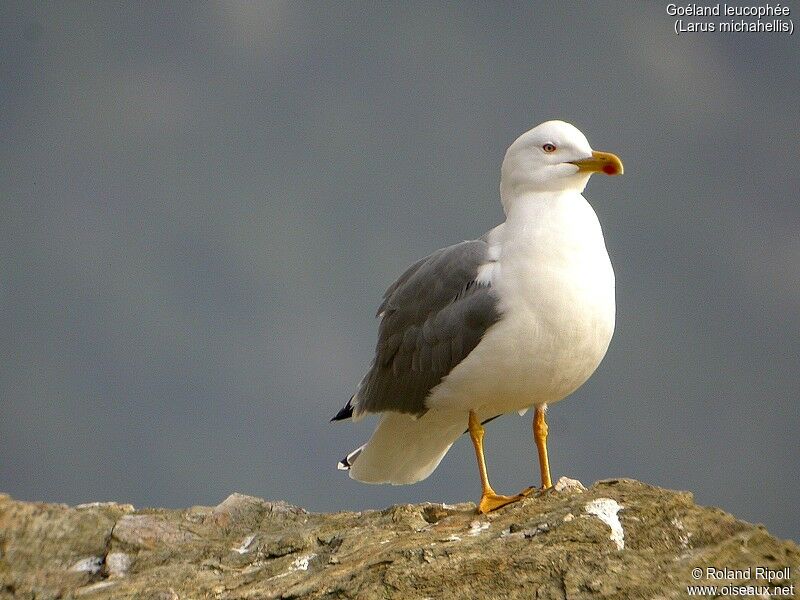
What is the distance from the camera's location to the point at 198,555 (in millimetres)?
8156

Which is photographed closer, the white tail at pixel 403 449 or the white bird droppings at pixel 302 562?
the white bird droppings at pixel 302 562

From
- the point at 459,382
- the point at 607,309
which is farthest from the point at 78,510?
the point at 607,309

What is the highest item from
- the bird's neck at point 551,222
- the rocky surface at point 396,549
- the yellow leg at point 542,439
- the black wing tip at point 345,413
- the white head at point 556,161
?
the white head at point 556,161

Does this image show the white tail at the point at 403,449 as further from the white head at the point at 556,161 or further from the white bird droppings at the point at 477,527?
the white head at the point at 556,161

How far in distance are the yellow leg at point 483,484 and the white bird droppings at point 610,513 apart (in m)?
0.94

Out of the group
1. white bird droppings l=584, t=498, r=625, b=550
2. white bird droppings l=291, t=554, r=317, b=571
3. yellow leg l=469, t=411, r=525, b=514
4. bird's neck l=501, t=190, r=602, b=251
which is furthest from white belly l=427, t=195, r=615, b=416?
white bird droppings l=291, t=554, r=317, b=571

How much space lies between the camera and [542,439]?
920 centimetres

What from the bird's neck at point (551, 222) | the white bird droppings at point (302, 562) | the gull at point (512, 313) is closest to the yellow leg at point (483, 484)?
the gull at point (512, 313)

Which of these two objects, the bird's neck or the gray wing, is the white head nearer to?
the bird's neck

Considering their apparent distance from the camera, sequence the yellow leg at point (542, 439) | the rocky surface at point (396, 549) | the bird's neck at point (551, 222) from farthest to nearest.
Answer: the yellow leg at point (542, 439) → the bird's neck at point (551, 222) → the rocky surface at point (396, 549)

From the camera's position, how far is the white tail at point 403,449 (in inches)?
381

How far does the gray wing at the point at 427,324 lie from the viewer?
8695 mm

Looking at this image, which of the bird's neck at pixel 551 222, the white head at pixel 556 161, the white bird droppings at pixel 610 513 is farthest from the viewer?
the white head at pixel 556 161

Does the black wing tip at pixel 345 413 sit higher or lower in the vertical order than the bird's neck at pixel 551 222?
lower
